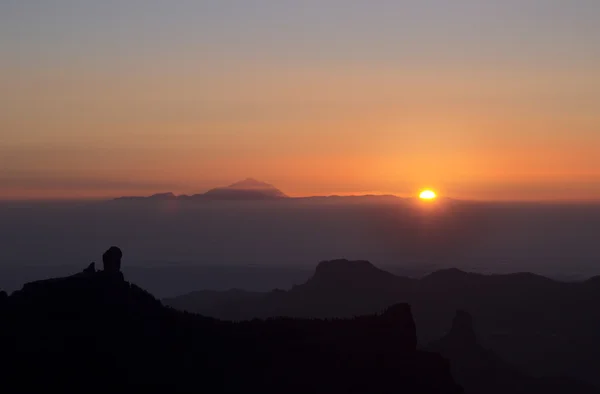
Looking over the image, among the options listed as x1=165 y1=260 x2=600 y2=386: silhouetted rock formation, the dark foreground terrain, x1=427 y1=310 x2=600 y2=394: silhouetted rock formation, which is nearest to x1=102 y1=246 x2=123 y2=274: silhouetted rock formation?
the dark foreground terrain

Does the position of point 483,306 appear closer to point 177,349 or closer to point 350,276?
point 350,276

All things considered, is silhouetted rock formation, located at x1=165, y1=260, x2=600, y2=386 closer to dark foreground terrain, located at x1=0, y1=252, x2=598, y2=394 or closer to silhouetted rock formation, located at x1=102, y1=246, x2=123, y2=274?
dark foreground terrain, located at x1=0, y1=252, x2=598, y2=394

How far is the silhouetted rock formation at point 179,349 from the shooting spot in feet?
146

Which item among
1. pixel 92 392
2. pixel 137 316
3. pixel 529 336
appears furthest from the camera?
pixel 529 336

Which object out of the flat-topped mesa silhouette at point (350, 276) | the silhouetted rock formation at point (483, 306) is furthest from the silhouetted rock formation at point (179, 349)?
the flat-topped mesa silhouette at point (350, 276)

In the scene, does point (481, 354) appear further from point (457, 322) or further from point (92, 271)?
point (92, 271)

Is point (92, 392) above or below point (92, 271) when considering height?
below

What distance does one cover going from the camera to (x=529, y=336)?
120m

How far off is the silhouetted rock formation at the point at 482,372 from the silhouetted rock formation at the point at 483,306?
12.6m

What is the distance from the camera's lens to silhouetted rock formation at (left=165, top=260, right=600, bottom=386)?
111812mm

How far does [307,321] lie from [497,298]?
8872cm

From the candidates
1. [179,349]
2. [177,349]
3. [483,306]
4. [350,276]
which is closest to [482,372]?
[179,349]

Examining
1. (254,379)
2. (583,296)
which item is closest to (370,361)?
(254,379)

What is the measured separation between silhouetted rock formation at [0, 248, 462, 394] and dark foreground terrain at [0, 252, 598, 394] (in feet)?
0.19
